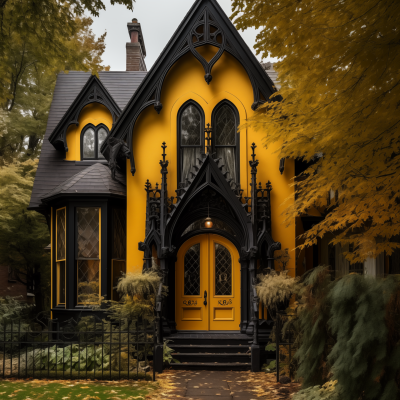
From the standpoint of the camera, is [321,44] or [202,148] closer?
[321,44]

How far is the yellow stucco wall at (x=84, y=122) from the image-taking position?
15891 millimetres

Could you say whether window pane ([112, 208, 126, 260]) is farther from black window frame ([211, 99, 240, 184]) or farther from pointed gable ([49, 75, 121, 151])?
pointed gable ([49, 75, 121, 151])

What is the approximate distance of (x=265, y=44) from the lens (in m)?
7.23

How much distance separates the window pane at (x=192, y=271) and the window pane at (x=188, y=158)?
2.08 metres

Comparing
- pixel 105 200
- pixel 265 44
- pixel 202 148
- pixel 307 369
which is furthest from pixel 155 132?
pixel 307 369

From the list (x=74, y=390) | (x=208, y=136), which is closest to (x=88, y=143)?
(x=208, y=136)

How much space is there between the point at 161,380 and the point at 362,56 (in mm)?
7301

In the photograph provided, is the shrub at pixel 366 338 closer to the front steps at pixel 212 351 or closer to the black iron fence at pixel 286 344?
the black iron fence at pixel 286 344

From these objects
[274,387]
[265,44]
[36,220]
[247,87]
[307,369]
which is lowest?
[274,387]

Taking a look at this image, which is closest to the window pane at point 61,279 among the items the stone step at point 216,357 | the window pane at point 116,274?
the window pane at point 116,274

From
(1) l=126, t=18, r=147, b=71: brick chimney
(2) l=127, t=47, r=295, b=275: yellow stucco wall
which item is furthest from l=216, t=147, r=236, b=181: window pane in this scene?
(1) l=126, t=18, r=147, b=71: brick chimney

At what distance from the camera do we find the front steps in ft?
34.8

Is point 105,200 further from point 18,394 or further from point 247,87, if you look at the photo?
point 18,394

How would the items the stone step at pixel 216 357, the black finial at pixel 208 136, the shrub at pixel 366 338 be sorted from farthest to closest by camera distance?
1. the black finial at pixel 208 136
2. the stone step at pixel 216 357
3. the shrub at pixel 366 338
